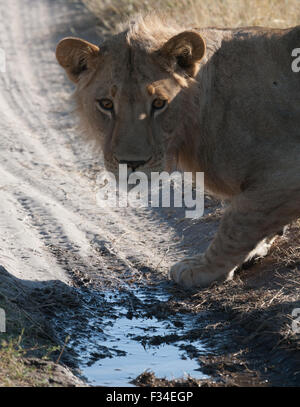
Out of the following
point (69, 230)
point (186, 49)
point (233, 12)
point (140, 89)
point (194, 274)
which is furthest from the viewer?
point (233, 12)

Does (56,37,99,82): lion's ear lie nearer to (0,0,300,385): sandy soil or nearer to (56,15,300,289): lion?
(56,15,300,289): lion

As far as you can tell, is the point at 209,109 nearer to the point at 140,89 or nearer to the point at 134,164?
the point at 140,89

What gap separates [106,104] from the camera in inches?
201

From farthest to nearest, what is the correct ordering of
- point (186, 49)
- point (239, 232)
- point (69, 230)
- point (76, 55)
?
point (69, 230)
point (239, 232)
point (76, 55)
point (186, 49)

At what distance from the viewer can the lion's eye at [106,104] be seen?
5.09m

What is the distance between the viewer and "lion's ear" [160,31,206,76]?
16.2 feet

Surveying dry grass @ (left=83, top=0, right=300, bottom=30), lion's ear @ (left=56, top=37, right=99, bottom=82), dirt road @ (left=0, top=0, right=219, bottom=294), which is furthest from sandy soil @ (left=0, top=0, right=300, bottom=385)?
dry grass @ (left=83, top=0, right=300, bottom=30)

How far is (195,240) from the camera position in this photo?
6844 mm

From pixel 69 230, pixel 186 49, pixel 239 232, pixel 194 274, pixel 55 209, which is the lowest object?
pixel 194 274

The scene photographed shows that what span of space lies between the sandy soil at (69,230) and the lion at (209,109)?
1.71 feet

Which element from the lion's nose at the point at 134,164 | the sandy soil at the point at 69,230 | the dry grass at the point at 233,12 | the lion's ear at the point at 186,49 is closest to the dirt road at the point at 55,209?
the sandy soil at the point at 69,230

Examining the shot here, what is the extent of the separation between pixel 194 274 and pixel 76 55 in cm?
195

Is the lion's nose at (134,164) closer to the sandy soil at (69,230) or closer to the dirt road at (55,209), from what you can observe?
the sandy soil at (69,230)

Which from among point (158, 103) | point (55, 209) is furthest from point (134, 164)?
point (55, 209)
